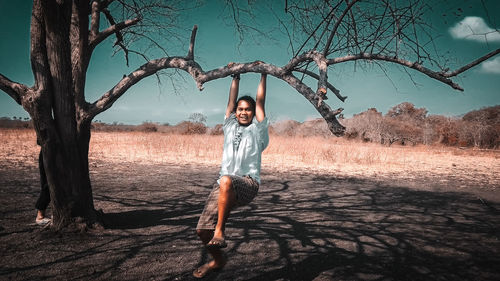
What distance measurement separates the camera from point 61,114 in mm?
3557

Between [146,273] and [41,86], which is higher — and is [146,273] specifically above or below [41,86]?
below

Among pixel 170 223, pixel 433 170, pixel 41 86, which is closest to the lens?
pixel 41 86

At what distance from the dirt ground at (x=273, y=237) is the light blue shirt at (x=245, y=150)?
3.58 ft

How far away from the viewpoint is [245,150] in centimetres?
260

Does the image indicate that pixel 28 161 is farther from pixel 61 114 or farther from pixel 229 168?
pixel 229 168

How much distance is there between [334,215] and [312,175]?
527 centimetres

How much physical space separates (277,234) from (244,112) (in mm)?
2211

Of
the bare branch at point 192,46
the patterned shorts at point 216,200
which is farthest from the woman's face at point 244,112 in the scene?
the bare branch at point 192,46

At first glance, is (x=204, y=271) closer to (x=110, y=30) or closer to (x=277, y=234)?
(x=277, y=234)

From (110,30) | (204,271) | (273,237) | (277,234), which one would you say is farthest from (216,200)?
(110,30)

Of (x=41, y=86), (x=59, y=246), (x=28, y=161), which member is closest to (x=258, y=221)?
(x=59, y=246)

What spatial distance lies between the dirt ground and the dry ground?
2 cm

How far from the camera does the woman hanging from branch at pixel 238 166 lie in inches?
93.8

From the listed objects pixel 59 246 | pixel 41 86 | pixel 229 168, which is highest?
pixel 41 86
